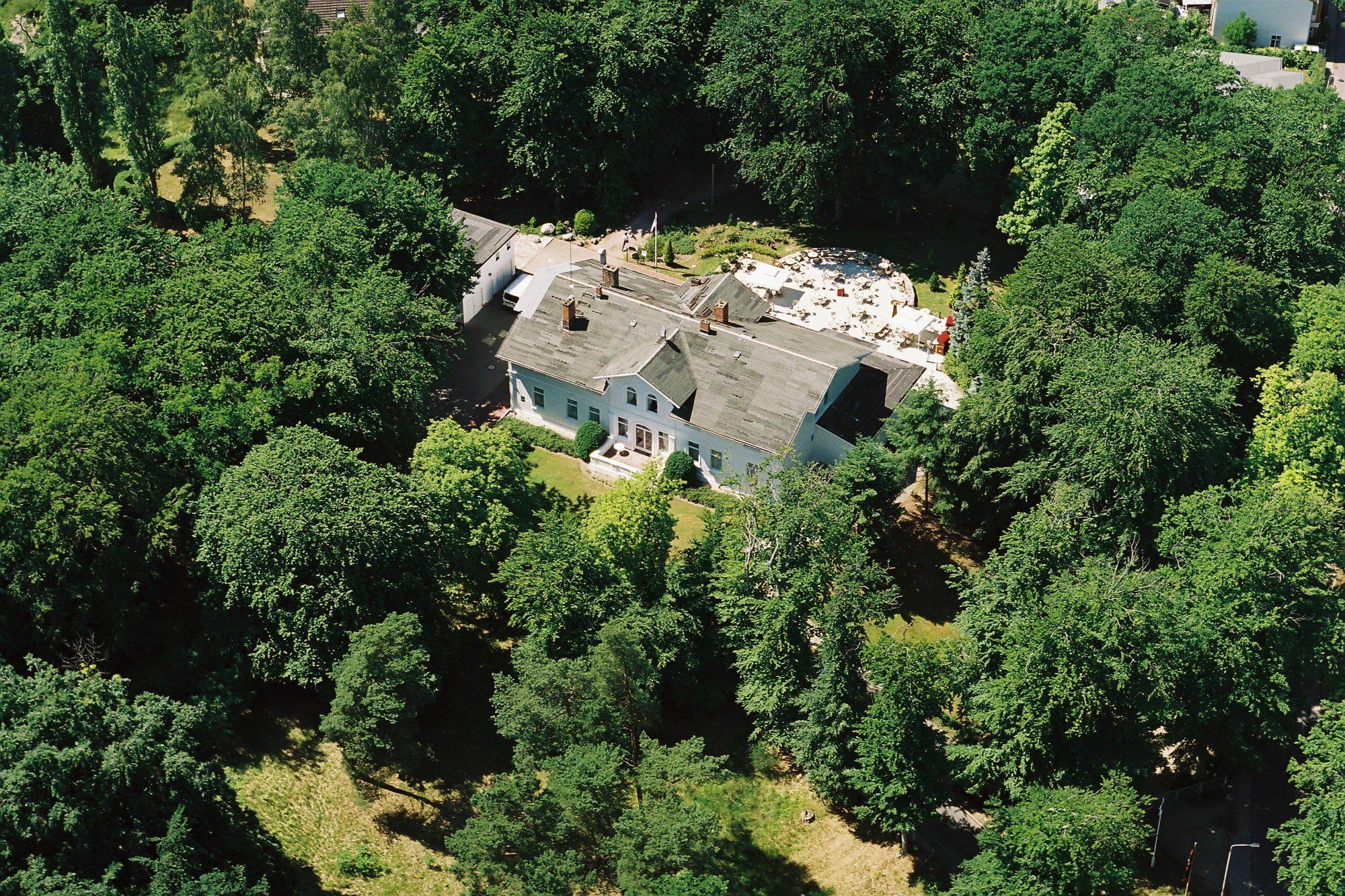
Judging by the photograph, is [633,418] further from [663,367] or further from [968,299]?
[968,299]

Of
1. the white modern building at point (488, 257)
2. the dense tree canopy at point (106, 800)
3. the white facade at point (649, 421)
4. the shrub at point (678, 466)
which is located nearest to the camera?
the dense tree canopy at point (106, 800)

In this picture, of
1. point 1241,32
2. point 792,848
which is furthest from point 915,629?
point 1241,32

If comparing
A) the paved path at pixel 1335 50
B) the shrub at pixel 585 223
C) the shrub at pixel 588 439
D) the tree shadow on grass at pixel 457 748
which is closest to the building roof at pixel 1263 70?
the paved path at pixel 1335 50

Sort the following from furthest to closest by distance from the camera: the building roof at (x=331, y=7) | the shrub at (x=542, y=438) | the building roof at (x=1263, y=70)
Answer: the building roof at (x=331, y=7) < the building roof at (x=1263, y=70) < the shrub at (x=542, y=438)

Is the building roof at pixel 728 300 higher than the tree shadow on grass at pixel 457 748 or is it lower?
higher

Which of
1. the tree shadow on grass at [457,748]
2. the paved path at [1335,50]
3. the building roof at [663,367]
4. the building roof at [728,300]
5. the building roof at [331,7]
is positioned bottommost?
the tree shadow on grass at [457,748]

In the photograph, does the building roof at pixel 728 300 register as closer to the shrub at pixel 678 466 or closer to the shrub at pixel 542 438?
the shrub at pixel 678 466

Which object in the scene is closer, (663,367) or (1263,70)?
(663,367)

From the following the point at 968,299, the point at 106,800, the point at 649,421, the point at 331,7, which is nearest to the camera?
the point at 106,800
